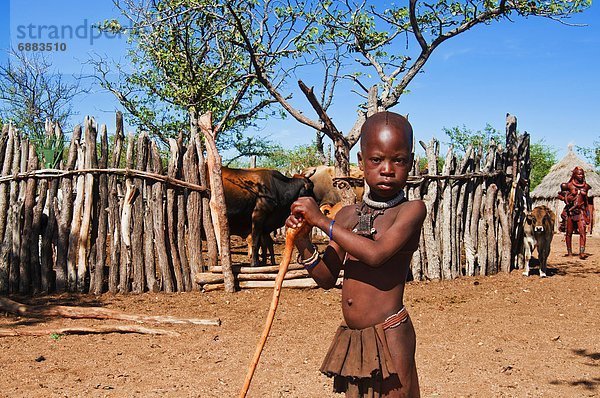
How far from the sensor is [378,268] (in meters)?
2.55

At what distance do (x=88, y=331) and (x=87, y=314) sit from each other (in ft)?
1.73

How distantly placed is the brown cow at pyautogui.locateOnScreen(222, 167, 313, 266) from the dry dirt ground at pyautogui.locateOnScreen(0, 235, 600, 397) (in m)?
1.74

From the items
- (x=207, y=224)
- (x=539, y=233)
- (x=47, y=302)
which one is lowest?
(x=47, y=302)

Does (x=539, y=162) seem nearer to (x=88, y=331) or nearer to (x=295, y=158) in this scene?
(x=295, y=158)

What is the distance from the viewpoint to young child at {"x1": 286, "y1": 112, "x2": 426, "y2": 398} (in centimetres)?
244

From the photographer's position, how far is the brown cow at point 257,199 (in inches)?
369

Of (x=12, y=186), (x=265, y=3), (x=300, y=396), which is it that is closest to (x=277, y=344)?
(x=300, y=396)

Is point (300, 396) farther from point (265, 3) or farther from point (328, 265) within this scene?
point (265, 3)

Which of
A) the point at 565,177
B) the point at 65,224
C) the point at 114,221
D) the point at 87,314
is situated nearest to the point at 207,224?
the point at 114,221

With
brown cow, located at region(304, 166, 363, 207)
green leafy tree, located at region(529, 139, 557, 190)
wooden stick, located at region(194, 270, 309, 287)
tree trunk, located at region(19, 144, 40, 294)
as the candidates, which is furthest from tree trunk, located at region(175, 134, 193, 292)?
green leafy tree, located at region(529, 139, 557, 190)

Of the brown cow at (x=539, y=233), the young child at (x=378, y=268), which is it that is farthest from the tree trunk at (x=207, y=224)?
the young child at (x=378, y=268)

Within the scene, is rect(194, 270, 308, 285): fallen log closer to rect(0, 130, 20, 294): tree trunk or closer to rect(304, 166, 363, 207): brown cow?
rect(0, 130, 20, 294): tree trunk

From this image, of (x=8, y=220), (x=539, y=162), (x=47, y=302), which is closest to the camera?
(x=47, y=302)

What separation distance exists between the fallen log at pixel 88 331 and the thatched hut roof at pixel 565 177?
781 inches
